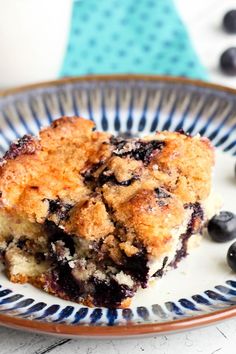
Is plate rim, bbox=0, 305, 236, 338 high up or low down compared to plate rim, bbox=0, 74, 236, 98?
down

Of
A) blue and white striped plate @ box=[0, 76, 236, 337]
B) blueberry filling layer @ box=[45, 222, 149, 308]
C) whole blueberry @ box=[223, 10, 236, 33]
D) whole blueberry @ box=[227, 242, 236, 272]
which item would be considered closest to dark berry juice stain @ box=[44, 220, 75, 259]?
blueberry filling layer @ box=[45, 222, 149, 308]

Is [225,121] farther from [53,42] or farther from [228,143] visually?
[53,42]

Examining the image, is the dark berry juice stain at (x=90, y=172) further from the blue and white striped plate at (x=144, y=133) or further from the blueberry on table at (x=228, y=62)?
the blueberry on table at (x=228, y=62)

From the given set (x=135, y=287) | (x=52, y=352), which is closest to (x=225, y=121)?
(x=135, y=287)

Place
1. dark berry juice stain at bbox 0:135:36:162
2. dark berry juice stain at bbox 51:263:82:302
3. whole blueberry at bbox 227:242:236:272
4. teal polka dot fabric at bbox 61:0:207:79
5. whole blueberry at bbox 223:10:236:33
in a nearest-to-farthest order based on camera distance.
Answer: dark berry juice stain at bbox 51:263:82:302, whole blueberry at bbox 227:242:236:272, dark berry juice stain at bbox 0:135:36:162, teal polka dot fabric at bbox 61:0:207:79, whole blueberry at bbox 223:10:236:33

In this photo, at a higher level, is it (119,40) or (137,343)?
(119,40)

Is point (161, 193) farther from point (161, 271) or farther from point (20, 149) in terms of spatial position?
point (20, 149)

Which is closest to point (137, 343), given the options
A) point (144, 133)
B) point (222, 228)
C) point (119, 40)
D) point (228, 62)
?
point (222, 228)

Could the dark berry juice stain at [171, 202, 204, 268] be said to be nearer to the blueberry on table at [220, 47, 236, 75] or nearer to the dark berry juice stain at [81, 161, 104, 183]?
the dark berry juice stain at [81, 161, 104, 183]
